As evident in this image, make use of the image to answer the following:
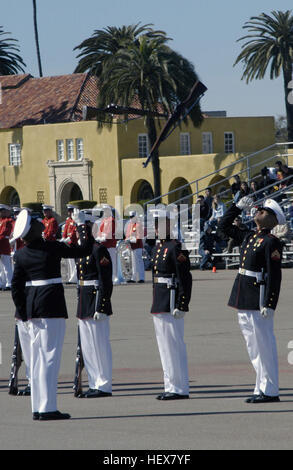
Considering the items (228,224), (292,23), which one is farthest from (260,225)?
(292,23)

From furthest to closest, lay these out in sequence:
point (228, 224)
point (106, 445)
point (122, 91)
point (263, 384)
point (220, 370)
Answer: point (122, 91) → point (220, 370) → point (228, 224) → point (263, 384) → point (106, 445)

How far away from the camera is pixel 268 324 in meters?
9.72

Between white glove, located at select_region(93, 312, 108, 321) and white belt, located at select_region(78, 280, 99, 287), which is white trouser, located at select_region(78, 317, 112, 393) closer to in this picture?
white glove, located at select_region(93, 312, 108, 321)

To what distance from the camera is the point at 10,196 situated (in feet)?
225

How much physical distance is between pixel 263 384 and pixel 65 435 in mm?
2212

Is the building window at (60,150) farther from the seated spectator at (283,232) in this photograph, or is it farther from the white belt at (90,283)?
the white belt at (90,283)

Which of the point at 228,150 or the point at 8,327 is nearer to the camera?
the point at 8,327

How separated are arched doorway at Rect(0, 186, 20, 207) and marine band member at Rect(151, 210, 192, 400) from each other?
5810 centimetres

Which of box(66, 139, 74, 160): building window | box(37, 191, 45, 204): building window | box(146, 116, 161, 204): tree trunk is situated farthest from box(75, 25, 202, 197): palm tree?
box(37, 191, 45, 204): building window

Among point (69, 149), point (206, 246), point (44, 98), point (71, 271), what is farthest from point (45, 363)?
point (44, 98)

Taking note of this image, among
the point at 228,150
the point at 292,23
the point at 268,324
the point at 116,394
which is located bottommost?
the point at 116,394

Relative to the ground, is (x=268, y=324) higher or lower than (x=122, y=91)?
lower
